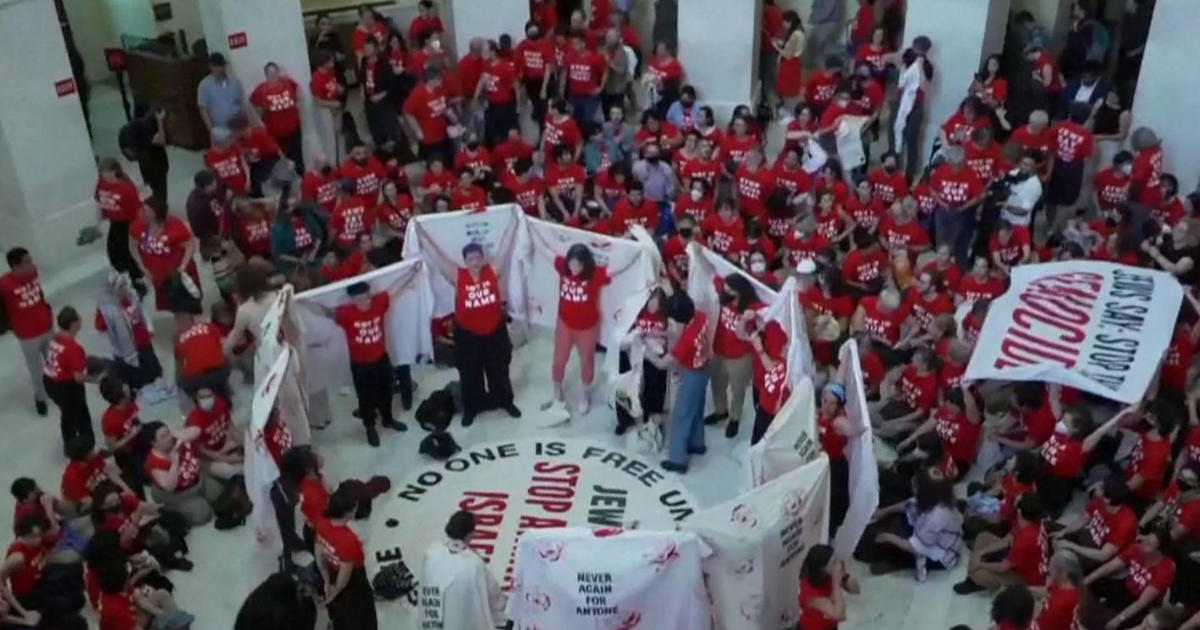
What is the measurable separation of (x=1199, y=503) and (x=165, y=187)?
10.2 m

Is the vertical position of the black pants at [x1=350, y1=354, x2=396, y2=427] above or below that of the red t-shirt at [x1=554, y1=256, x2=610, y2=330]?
below

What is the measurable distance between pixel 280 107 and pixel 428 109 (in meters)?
1.57

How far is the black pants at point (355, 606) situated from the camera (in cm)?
761

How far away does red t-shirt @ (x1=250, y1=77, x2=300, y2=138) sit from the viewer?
43.6 ft

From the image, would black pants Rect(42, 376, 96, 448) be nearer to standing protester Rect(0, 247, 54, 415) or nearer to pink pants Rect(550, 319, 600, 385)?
standing protester Rect(0, 247, 54, 415)

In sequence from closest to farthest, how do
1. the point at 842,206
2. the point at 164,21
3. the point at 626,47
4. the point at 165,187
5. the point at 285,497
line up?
the point at 285,497 → the point at 842,206 → the point at 165,187 → the point at 626,47 → the point at 164,21

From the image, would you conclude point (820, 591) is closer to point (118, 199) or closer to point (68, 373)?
point (68, 373)

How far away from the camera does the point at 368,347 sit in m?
9.71

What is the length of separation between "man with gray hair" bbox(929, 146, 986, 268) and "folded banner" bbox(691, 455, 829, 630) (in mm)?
4746

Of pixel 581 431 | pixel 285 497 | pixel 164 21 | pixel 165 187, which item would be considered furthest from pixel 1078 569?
pixel 164 21

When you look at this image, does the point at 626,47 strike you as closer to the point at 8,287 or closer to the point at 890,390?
the point at 890,390

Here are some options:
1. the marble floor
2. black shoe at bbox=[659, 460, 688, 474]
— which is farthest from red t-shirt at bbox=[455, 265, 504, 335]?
black shoe at bbox=[659, 460, 688, 474]

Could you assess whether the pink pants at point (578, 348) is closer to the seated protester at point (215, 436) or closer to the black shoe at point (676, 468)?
the black shoe at point (676, 468)

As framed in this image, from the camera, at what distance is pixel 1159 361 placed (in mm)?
8859
